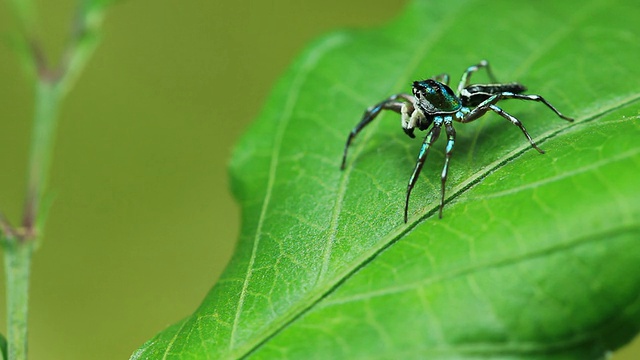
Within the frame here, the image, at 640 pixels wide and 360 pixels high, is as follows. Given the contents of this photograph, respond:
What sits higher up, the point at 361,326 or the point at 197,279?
the point at 361,326

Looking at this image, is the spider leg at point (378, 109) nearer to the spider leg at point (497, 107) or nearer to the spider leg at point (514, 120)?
the spider leg at point (497, 107)

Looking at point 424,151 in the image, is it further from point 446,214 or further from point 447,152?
point 446,214

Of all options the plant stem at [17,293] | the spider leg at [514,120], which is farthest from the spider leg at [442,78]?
the plant stem at [17,293]

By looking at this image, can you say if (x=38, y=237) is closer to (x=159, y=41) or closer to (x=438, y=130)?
(x=438, y=130)

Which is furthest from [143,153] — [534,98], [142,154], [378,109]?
[534,98]

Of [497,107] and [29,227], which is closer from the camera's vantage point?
[29,227]

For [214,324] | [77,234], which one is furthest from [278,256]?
[77,234]

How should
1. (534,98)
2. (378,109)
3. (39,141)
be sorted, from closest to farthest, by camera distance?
(39,141)
(534,98)
(378,109)
